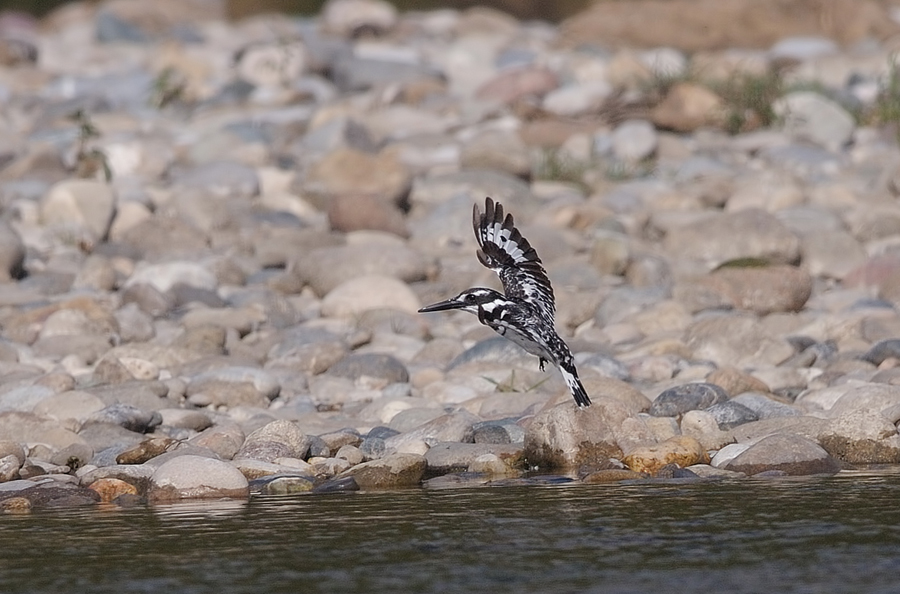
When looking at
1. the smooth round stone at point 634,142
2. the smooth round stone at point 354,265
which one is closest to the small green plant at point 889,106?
the smooth round stone at point 634,142

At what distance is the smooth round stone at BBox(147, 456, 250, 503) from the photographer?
8844 mm

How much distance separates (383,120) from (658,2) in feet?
38.4

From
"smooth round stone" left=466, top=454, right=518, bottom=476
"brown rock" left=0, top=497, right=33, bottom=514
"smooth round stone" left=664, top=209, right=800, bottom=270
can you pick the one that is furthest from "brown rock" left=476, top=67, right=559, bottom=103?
"brown rock" left=0, top=497, right=33, bottom=514

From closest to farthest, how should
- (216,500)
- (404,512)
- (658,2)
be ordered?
(404,512) < (216,500) < (658,2)

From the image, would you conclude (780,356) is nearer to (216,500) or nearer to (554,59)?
(216,500)

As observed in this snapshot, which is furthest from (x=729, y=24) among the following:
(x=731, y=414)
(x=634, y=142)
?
(x=731, y=414)

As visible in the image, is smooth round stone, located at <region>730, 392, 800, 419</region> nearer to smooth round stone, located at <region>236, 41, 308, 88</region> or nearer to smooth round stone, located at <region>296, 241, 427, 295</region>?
smooth round stone, located at <region>296, 241, 427, 295</region>

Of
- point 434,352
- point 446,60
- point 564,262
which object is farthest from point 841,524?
point 446,60

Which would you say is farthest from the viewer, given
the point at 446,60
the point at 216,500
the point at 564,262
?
the point at 446,60

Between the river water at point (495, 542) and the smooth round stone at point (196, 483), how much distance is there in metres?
0.30

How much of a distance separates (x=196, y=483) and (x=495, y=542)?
2362 millimetres

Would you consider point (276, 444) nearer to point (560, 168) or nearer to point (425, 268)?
point (425, 268)

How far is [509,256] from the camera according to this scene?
9984 mm

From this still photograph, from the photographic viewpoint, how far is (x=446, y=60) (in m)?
27.1
